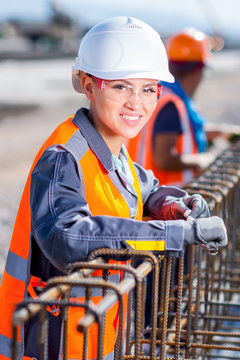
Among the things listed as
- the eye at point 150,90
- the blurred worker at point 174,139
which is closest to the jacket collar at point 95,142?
the eye at point 150,90

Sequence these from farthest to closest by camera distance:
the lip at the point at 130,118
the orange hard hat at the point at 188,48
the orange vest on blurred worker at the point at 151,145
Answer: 1. the orange hard hat at the point at 188,48
2. the orange vest on blurred worker at the point at 151,145
3. the lip at the point at 130,118

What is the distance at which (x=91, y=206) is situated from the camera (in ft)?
6.91

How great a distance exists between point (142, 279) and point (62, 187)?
40 centimetres

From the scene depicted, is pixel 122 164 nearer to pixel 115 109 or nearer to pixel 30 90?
pixel 115 109

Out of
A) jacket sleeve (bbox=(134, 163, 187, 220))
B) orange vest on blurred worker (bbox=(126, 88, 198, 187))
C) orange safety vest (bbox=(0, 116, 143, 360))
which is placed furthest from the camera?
orange vest on blurred worker (bbox=(126, 88, 198, 187))

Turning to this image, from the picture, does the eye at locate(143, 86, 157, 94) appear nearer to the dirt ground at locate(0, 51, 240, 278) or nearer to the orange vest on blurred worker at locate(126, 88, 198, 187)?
the orange vest on blurred worker at locate(126, 88, 198, 187)

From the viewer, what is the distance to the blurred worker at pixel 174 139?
13.8 feet

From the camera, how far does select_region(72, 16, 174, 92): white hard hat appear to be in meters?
2.15

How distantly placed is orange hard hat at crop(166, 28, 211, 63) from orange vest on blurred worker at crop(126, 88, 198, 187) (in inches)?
30.9

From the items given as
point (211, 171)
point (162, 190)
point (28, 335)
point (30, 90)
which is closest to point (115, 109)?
point (162, 190)

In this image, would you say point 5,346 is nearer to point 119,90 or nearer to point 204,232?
point 204,232

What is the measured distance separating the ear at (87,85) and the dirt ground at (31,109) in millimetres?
3226

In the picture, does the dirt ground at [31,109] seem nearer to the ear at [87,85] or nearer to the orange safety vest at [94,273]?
the ear at [87,85]

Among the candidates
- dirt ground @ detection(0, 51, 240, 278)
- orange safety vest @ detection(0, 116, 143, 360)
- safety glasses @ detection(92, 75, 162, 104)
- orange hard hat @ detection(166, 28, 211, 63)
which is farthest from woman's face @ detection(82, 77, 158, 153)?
dirt ground @ detection(0, 51, 240, 278)
